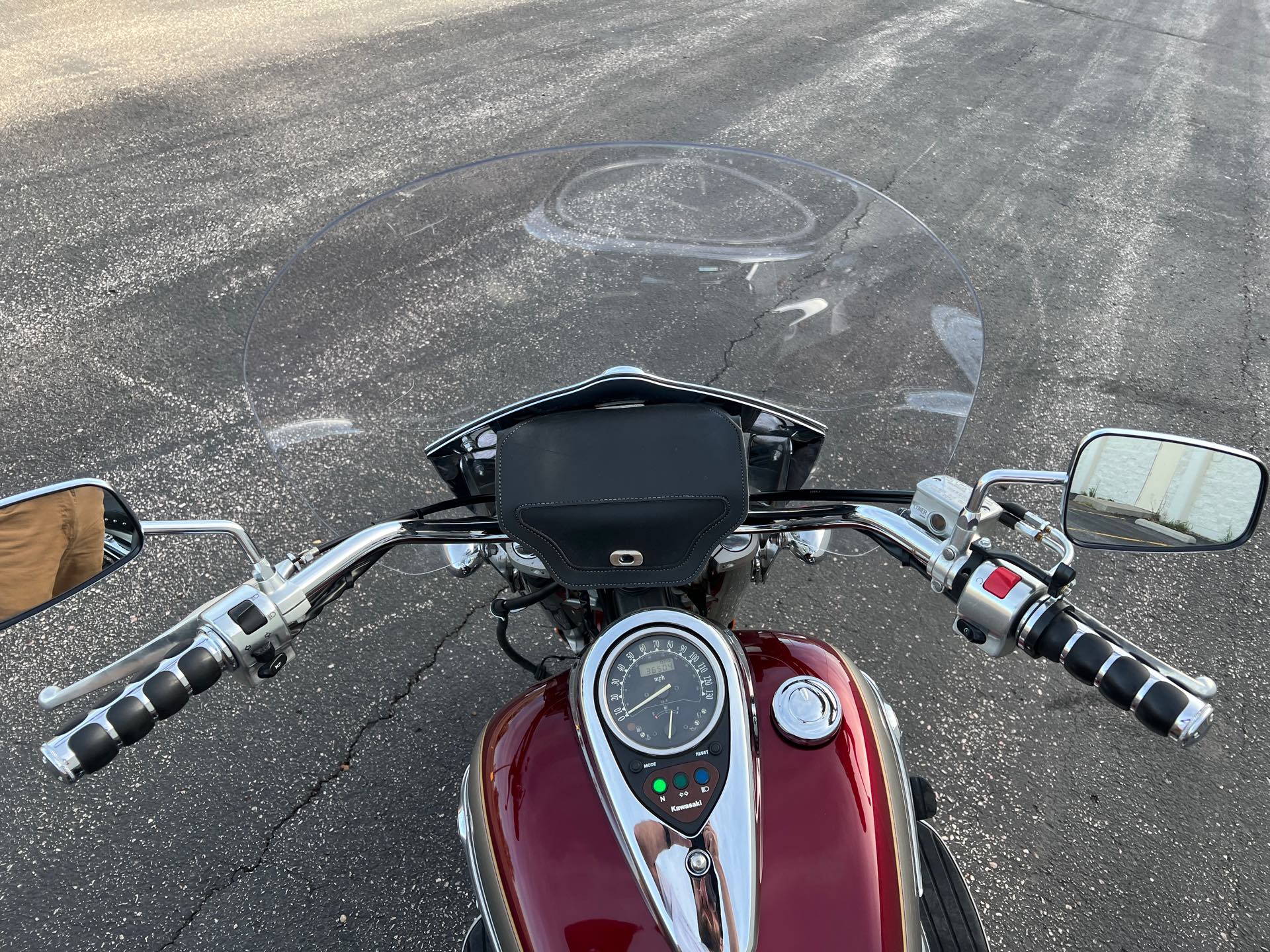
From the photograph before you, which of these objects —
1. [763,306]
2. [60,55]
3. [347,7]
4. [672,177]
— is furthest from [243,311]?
[347,7]

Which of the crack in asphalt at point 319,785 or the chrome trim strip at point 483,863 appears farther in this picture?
the crack in asphalt at point 319,785

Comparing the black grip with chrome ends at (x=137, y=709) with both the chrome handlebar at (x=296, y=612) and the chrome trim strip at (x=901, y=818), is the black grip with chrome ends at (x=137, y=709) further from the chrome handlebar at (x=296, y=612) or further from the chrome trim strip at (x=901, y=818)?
the chrome trim strip at (x=901, y=818)

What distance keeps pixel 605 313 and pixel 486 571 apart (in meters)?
1.51

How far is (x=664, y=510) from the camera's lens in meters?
1.39

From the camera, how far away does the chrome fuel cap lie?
1.30 m

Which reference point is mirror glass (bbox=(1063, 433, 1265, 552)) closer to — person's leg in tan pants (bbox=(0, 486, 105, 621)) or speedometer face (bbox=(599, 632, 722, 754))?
speedometer face (bbox=(599, 632, 722, 754))

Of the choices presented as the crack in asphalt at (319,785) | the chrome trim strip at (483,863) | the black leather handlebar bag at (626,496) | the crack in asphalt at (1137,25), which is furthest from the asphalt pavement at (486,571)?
the crack in asphalt at (1137,25)

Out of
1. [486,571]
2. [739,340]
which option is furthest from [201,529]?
[486,571]

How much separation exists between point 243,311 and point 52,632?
6.18ft

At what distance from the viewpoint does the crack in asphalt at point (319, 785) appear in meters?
2.23

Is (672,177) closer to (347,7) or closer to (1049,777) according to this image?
(1049,777)

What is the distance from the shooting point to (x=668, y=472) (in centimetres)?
140

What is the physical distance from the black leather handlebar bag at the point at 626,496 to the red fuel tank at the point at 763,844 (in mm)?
237

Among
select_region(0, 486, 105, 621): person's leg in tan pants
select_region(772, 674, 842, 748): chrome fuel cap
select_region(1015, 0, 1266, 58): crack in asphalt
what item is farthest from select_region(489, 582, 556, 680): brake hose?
select_region(1015, 0, 1266, 58): crack in asphalt
